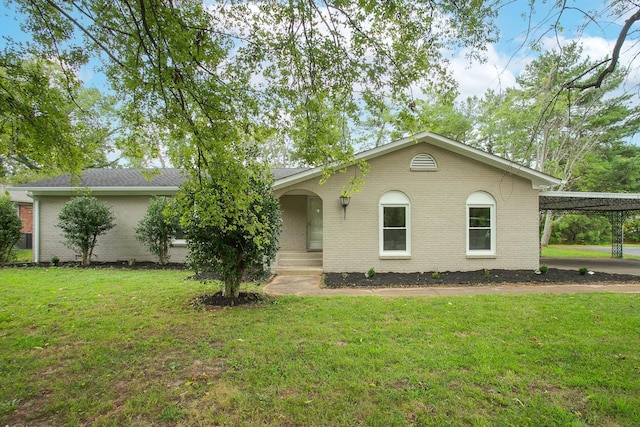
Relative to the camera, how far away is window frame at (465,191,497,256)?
9961 mm

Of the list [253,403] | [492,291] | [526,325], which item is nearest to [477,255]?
[492,291]

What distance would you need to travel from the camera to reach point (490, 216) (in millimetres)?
10055

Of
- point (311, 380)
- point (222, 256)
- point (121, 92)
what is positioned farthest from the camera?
point (222, 256)

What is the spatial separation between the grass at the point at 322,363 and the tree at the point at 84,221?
5.43 metres

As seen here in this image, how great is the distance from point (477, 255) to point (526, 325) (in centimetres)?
526

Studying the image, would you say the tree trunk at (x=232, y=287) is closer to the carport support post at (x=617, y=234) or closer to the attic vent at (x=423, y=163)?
the attic vent at (x=423, y=163)

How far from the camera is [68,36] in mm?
4797

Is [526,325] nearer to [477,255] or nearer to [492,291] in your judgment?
[492,291]

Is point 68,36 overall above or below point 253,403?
above

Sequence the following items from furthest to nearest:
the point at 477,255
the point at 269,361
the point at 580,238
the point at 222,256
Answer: the point at 580,238 < the point at 477,255 < the point at 222,256 < the point at 269,361

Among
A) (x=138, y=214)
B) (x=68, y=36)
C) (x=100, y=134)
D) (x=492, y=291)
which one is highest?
(x=68, y=36)

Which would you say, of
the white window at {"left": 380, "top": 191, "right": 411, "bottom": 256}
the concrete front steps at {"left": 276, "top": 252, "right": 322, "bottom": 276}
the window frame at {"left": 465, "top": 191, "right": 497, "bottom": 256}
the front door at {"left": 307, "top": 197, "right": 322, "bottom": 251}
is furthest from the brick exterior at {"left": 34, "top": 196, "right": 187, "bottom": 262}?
the window frame at {"left": 465, "top": 191, "right": 497, "bottom": 256}

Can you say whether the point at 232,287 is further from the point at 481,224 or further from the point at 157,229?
the point at 481,224

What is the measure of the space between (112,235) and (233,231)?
8951 mm
